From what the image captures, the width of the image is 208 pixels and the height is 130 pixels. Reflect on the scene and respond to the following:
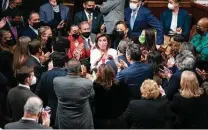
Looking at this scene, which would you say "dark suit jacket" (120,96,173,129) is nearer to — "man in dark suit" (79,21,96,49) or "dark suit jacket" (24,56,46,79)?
"dark suit jacket" (24,56,46,79)

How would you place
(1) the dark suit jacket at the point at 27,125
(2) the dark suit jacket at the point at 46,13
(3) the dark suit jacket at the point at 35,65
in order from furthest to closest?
(2) the dark suit jacket at the point at 46,13
(3) the dark suit jacket at the point at 35,65
(1) the dark suit jacket at the point at 27,125

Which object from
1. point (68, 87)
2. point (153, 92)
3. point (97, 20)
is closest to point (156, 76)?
point (153, 92)

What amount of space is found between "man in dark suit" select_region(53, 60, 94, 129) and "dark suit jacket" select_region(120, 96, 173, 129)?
1.31 feet

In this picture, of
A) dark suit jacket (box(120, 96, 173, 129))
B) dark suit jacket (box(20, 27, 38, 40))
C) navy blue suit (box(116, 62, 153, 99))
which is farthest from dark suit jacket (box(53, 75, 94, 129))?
dark suit jacket (box(20, 27, 38, 40))

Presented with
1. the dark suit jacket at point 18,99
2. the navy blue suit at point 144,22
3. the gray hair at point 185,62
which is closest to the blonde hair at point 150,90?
the gray hair at point 185,62

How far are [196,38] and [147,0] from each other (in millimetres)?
2123

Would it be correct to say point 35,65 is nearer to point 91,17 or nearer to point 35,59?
point 35,59

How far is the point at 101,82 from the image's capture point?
503 cm

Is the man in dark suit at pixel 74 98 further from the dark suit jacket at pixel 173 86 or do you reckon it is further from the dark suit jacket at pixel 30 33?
the dark suit jacket at pixel 30 33

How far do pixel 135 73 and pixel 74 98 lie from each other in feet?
2.77

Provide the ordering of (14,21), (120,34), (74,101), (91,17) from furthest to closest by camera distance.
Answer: (91,17)
(14,21)
(120,34)
(74,101)

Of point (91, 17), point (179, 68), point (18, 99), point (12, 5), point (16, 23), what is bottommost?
point (18, 99)

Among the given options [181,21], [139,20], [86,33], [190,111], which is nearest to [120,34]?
[86,33]

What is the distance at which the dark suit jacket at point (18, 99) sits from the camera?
4.78 m
